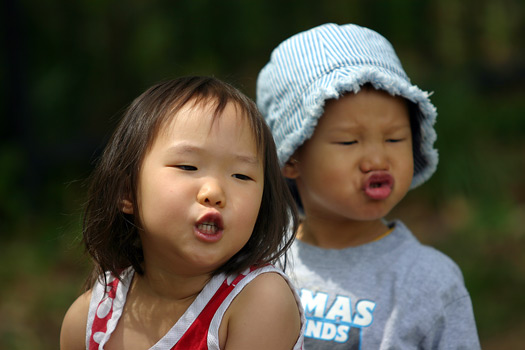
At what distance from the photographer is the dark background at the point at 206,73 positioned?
15.9 feet

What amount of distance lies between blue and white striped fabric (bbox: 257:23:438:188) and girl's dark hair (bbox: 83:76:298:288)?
1.12 feet

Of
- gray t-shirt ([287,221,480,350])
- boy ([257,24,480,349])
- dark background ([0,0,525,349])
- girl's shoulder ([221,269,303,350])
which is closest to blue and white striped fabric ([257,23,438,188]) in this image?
boy ([257,24,480,349])

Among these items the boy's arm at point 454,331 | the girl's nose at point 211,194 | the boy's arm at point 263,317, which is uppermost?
the girl's nose at point 211,194

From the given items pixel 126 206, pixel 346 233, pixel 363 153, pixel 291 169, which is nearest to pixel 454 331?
pixel 346 233

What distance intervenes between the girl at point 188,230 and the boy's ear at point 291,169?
0.40 meters

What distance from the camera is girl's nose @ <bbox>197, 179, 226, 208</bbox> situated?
1741 mm

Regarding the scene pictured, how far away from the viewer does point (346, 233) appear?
2.39 meters

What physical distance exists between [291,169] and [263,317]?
0.70 metres

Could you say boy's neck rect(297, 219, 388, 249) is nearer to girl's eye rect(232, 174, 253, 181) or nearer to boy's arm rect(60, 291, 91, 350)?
girl's eye rect(232, 174, 253, 181)

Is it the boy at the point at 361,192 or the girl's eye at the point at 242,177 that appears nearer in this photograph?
the girl's eye at the point at 242,177

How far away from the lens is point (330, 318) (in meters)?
2.24

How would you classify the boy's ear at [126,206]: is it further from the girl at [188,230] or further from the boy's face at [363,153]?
the boy's face at [363,153]

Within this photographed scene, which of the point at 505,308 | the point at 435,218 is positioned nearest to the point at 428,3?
the point at 435,218

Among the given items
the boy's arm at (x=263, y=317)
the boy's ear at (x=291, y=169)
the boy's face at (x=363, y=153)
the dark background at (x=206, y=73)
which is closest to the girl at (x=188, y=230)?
the boy's arm at (x=263, y=317)
